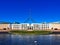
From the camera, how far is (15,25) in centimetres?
5716

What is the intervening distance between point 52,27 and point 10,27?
11197mm

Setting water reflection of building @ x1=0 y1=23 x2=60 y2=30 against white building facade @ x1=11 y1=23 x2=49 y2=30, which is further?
white building facade @ x1=11 y1=23 x2=49 y2=30

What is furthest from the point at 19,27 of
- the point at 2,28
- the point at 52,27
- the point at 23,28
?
the point at 52,27

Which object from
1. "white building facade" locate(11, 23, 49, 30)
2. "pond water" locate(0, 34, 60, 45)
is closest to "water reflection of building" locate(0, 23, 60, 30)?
"white building facade" locate(11, 23, 49, 30)

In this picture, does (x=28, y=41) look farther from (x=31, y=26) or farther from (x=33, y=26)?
(x=31, y=26)

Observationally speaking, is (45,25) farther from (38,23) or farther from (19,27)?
(19,27)

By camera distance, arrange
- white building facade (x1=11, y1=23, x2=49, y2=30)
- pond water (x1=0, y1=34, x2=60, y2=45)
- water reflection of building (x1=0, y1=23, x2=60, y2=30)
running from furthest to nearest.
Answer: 1. white building facade (x1=11, y1=23, x2=49, y2=30)
2. water reflection of building (x1=0, y1=23, x2=60, y2=30)
3. pond water (x1=0, y1=34, x2=60, y2=45)

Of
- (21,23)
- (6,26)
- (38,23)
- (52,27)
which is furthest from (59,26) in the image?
(6,26)

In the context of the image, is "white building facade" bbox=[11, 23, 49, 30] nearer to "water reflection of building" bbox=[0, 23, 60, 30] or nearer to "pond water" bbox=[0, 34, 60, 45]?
"water reflection of building" bbox=[0, 23, 60, 30]

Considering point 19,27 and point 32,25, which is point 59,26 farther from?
point 19,27

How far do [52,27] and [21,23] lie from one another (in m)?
8.92

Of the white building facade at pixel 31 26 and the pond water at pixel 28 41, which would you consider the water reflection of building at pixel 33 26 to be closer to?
the white building facade at pixel 31 26

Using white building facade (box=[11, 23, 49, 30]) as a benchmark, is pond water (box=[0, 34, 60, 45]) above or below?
below

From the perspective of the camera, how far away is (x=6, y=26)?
5716 centimetres
